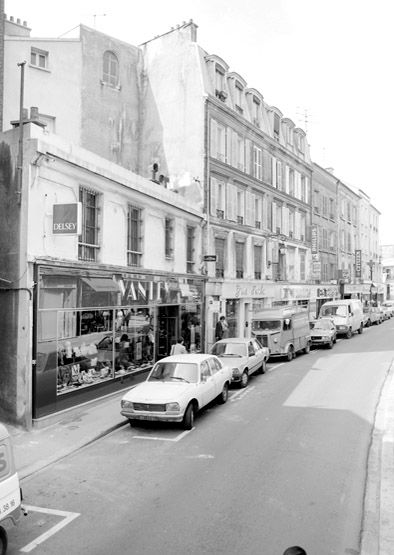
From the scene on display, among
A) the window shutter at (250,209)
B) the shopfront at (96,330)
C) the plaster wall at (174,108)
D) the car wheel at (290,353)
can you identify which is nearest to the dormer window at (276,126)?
the window shutter at (250,209)

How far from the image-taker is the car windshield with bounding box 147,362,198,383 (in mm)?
12328

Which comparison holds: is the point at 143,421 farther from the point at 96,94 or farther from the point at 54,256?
the point at 96,94

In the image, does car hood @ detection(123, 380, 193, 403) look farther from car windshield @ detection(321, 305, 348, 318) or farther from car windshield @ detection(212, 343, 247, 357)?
car windshield @ detection(321, 305, 348, 318)

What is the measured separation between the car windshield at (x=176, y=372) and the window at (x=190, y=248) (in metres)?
9.48

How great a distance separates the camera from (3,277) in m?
12.1

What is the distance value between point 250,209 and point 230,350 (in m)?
13.3

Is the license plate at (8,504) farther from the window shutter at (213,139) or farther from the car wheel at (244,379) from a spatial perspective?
the window shutter at (213,139)

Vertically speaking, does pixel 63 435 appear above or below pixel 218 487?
below

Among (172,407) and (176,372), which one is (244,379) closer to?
(176,372)

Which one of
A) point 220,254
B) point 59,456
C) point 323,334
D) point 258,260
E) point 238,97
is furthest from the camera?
point 258,260

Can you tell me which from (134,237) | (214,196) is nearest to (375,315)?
(214,196)

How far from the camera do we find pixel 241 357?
54.7 feet

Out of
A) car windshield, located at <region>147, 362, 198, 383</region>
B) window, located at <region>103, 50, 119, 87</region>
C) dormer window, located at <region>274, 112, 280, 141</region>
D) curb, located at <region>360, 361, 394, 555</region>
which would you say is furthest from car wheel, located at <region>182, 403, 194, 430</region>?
dormer window, located at <region>274, 112, 280, 141</region>

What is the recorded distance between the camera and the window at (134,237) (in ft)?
55.9
